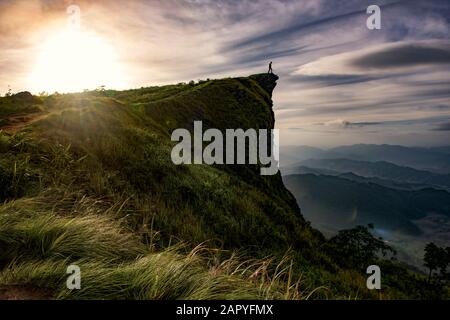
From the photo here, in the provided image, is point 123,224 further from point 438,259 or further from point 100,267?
point 438,259

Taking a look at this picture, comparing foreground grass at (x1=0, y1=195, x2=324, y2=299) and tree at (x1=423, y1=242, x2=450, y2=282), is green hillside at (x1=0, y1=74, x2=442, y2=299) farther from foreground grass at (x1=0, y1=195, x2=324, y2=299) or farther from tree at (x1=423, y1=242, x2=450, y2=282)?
tree at (x1=423, y1=242, x2=450, y2=282)

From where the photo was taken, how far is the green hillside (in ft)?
13.2

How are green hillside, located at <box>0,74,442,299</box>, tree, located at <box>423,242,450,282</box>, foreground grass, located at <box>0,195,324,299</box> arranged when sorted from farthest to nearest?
1. tree, located at <box>423,242,450,282</box>
2. green hillside, located at <box>0,74,442,299</box>
3. foreground grass, located at <box>0,195,324,299</box>

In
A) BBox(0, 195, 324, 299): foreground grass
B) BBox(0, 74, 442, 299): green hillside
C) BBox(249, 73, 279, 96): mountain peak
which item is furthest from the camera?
BBox(249, 73, 279, 96): mountain peak

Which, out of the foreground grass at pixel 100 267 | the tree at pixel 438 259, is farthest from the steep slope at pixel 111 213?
the tree at pixel 438 259

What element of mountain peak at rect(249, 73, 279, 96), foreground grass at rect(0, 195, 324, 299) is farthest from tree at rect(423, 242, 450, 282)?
foreground grass at rect(0, 195, 324, 299)

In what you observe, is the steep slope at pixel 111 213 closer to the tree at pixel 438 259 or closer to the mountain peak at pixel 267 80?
the tree at pixel 438 259

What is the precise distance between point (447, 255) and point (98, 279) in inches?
1814

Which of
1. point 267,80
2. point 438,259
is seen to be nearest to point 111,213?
point 438,259

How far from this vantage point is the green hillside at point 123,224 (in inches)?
158

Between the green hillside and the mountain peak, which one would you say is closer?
the green hillside
